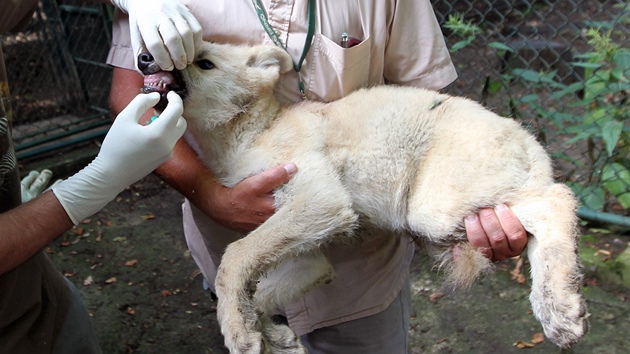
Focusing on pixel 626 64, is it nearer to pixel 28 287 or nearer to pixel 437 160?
pixel 437 160

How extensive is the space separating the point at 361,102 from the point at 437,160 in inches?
16.2

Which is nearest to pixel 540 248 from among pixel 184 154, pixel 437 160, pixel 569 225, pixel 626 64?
pixel 569 225

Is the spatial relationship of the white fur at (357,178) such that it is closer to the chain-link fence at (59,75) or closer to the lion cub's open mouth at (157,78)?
the lion cub's open mouth at (157,78)

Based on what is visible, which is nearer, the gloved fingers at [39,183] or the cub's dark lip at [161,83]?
the cub's dark lip at [161,83]

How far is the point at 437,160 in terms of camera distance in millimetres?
2660

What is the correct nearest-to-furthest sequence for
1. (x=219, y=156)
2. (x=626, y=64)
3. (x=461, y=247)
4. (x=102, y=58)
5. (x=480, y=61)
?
(x=461, y=247)
(x=219, y=156)
(x=626, y=64)
(x=102, y=58)
(x=480, y=61)

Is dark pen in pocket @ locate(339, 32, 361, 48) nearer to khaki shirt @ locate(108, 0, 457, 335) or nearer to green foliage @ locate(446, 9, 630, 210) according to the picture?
khaki shirt @ locate(108, 0, 457, 335)

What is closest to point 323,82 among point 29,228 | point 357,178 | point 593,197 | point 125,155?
point 357,178

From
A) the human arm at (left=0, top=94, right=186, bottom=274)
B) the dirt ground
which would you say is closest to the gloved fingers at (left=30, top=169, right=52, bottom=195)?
the human arm at (left=0, top=94, right=186, bottom=274)

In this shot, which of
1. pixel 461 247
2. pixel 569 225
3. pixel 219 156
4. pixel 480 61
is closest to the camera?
pixel 569 225

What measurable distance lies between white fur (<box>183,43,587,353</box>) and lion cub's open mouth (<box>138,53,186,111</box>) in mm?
72

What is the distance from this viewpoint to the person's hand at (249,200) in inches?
102

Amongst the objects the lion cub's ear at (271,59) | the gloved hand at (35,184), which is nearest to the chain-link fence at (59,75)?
the gloved hand at (35,184)

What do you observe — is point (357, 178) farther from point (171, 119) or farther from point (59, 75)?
point (59, 75)
